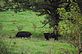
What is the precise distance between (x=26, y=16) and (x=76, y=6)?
35.7m

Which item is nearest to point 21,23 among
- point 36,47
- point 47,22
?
point 47,22

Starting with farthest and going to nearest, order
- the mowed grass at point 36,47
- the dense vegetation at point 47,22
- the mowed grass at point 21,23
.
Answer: the mowed grass at point 21,23 < the mowed grass at point 36,47 < the dense vegetation at point 47,22

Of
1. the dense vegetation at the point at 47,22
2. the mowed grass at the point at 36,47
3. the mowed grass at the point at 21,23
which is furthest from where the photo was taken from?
the mowed grass at the point at 21,23

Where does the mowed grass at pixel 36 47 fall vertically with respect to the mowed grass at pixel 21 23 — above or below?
above

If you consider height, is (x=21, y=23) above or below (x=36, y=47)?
below

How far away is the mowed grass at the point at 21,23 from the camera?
36419 millimetres

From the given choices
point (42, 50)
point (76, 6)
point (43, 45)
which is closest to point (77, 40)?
point (76, 6)

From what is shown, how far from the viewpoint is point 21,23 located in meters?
43.2

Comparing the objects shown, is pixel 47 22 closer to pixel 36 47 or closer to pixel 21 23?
pixel 36 47

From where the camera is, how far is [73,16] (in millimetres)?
15000

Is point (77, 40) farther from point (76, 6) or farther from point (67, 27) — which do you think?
point (76, 6)

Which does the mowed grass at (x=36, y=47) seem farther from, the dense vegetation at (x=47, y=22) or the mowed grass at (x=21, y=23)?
the mowed grass at (x=21, y=23)

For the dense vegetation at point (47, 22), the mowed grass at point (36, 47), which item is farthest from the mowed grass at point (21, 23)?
the mowed grass at point (36, 47)

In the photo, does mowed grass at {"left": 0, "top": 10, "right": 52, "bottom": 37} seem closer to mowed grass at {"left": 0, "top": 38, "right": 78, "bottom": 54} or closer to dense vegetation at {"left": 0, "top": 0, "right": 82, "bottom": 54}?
dense vegetation at {"left": 0, "top": 0, "right": 82, "bottom": 54}
